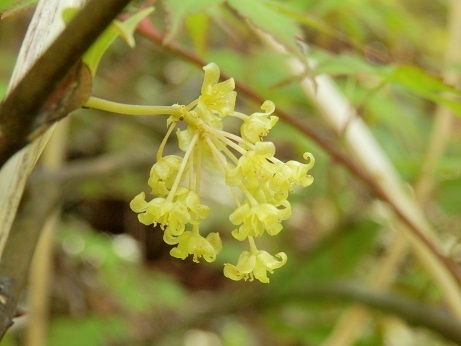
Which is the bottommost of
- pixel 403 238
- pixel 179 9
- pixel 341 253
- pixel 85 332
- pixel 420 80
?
pixel 85 332

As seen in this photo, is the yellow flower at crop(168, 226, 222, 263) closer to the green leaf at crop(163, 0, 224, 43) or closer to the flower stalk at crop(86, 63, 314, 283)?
the flower stalk at crop(86, 63, 314, 283)

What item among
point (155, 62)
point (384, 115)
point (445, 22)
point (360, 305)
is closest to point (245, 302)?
point (360, 305)

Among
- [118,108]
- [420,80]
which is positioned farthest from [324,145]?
[118,108]

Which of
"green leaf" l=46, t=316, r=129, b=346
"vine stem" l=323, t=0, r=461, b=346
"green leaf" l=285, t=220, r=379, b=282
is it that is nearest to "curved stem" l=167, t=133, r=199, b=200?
"vine stem" l=323, t=0, r=461, b=346

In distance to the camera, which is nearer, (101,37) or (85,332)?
(101,37)

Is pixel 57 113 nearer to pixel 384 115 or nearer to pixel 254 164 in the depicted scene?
pixel 254 164

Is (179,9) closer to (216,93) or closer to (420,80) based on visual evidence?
(216,93)

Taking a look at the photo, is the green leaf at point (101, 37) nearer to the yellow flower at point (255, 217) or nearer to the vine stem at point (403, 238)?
the yellow flower at point (255, 217)
